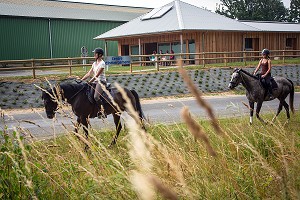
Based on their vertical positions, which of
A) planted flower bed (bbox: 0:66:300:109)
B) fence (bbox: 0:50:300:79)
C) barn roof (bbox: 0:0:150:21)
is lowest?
planted flower bed (bbox: 0:66:300:109)

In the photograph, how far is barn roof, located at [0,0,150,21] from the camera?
134 feet

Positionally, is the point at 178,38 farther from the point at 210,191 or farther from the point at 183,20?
the point at 210,191

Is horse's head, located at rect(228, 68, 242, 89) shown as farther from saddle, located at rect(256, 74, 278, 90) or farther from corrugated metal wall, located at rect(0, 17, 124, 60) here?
corrugated metal wall, located at rect(0, 17, 124, 60)

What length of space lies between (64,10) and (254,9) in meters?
39.1

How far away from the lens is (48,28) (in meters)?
40.7

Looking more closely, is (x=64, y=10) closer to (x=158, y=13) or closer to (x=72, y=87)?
(x=158, y=13)

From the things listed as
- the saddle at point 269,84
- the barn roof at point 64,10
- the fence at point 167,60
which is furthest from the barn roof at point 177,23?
the saddle at point 269,84

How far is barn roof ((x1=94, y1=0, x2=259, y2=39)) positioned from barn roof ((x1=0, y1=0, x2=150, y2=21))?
11.6 meters

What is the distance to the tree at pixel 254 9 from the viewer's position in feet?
209

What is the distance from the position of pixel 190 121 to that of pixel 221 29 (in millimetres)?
29512

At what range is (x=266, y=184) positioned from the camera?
276cm

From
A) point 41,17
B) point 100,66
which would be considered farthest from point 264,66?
point 41,17

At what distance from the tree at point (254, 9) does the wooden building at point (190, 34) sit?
2809 centimetres

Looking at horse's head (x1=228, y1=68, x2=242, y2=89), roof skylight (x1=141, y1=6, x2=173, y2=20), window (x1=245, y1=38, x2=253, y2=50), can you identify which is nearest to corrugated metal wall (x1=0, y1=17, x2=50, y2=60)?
roof skylight (x1=141, y1=6, x2=173, y2=20)
